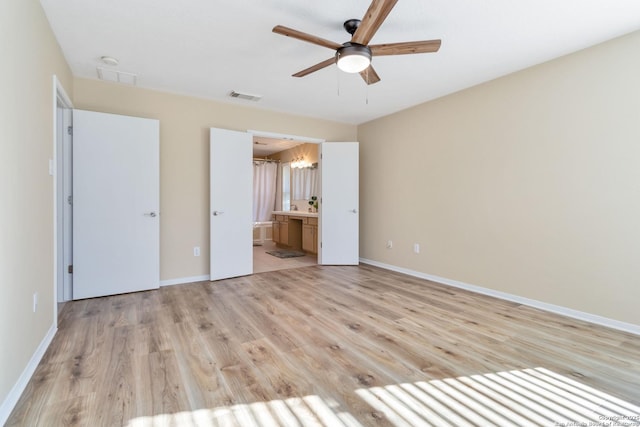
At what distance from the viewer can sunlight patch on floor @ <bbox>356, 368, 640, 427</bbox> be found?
1.49m

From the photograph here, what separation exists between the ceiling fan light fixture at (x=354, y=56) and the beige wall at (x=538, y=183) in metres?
2.00

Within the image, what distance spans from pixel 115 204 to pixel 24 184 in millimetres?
1776

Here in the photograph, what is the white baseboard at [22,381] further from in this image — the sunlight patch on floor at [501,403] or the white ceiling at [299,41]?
the white ceiling at [299,41]

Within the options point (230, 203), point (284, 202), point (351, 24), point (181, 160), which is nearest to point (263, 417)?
point (351, 24)

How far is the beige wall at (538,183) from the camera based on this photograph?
8.49 feet

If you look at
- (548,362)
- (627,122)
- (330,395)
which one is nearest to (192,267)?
(330,395)

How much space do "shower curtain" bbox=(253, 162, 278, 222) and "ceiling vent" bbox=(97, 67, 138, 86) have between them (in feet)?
16.8

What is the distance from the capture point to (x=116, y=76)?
3.40m

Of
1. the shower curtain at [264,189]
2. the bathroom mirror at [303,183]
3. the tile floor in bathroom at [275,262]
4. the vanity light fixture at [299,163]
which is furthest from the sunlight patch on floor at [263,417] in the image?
the shower curtain at [264,189]

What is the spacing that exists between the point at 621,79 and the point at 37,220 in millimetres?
4621

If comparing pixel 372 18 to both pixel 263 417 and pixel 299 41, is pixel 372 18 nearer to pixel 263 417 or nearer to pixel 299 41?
pixel 299 41

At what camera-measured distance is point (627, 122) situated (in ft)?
8.37

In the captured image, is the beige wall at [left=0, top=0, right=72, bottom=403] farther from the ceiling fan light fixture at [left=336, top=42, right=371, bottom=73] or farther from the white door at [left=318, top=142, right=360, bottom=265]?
the white door at [left=318, top=142, right=360, bottom=265]

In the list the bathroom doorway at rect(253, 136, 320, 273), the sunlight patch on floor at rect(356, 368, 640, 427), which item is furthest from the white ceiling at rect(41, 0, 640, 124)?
the sunlight patch on floor at rect(356, 368, 640, 427)
